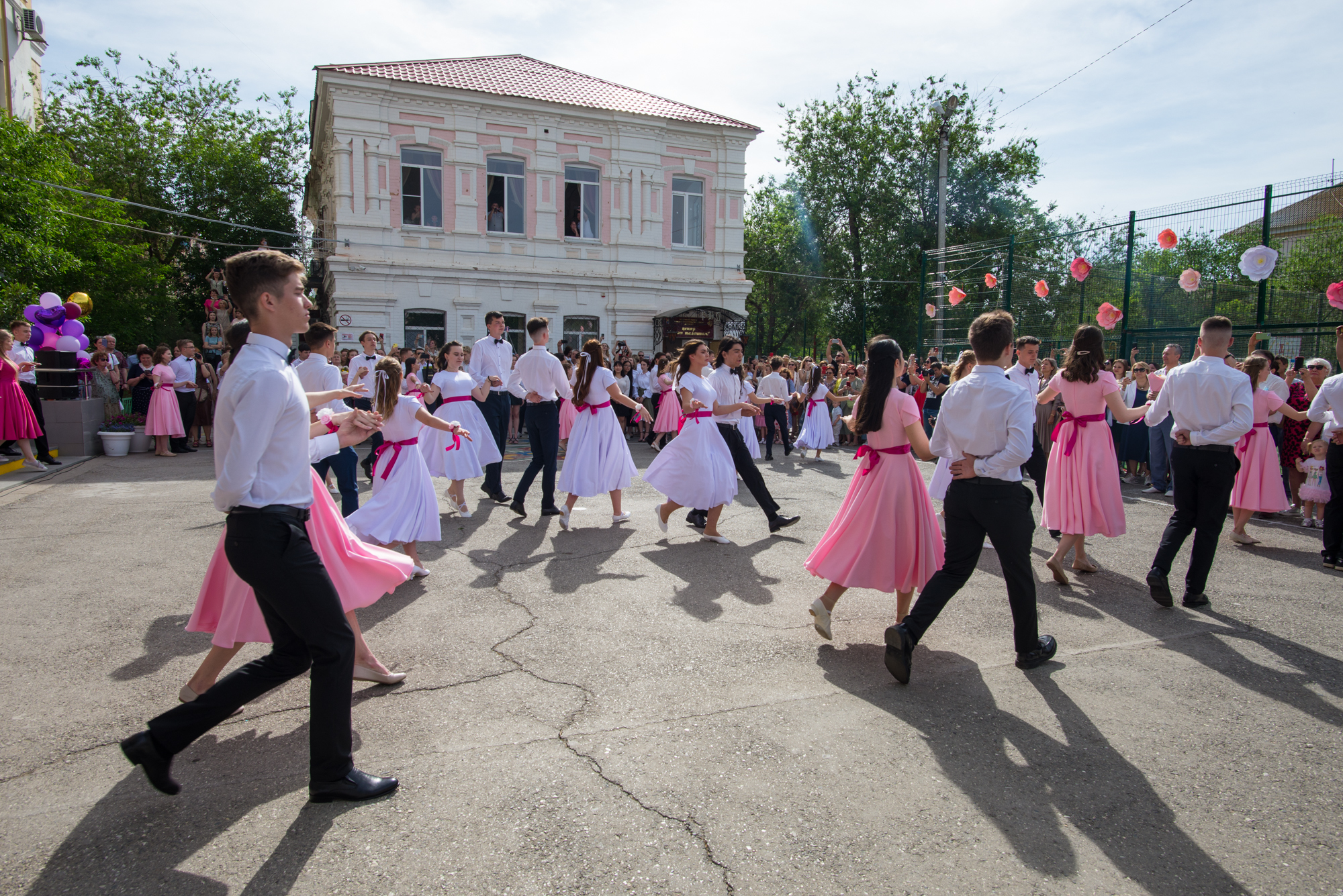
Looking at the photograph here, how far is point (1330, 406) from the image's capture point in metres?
7.00

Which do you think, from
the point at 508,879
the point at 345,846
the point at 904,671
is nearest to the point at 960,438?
the point at 904,671

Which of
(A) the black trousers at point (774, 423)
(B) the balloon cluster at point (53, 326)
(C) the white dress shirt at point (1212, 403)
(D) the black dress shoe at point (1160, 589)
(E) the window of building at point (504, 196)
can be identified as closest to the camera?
(C) the white dress shirt at point (1212, 403)

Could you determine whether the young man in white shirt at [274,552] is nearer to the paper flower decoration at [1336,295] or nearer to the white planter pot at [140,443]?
the paper flower decoration at [1336,295]

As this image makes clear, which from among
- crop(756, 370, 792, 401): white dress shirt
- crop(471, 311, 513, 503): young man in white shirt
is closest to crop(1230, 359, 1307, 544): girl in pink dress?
crop(756, 370, 792, 401): white dress shirt

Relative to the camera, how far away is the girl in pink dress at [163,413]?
14406 millimetres

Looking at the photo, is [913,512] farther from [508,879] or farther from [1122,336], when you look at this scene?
[1122,336]

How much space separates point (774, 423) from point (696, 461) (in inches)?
320

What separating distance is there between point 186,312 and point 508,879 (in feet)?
126

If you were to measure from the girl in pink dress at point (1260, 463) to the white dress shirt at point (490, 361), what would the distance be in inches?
340

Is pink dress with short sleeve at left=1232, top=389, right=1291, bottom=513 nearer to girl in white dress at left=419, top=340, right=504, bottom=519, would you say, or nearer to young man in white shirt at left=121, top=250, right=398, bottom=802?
girl in white dress at left=419, top=340, right=504, bottom=519

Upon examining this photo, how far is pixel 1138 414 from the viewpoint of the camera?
5.88 m

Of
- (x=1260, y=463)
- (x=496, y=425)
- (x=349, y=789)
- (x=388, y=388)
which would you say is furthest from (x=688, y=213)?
(x=349, y=789)

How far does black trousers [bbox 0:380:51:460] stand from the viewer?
1224 cm

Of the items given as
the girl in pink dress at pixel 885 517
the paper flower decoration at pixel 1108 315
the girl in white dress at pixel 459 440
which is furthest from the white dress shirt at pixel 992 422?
the paper flower decoration at pixel 1108 315
